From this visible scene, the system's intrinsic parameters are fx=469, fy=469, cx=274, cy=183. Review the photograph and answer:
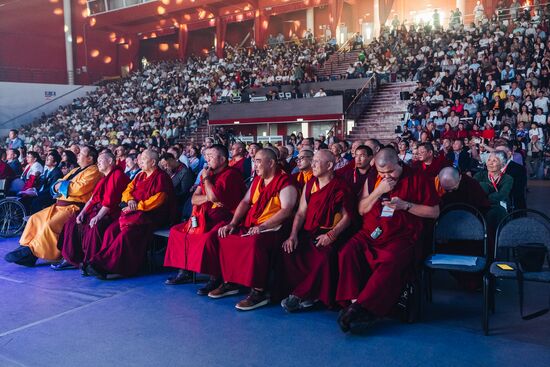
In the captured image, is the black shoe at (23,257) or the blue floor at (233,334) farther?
the black shoe at (23,257)

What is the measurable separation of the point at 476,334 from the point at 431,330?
283mm

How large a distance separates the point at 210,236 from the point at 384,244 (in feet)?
5.05

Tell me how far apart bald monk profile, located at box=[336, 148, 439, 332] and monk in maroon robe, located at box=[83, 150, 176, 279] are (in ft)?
7.28

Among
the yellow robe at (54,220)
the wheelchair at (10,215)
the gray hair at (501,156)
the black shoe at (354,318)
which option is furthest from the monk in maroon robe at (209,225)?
the wheelchair at (10,215)

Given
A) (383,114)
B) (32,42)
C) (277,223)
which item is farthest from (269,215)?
(32,42)

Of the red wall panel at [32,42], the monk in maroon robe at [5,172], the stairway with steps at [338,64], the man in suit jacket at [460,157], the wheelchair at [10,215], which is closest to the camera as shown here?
the wheelchair at [10,215]

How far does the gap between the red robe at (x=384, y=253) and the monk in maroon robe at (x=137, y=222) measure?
2.23 m

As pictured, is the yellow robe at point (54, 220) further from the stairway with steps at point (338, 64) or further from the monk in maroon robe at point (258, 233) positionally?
the stairway with steps at point (338, 64)

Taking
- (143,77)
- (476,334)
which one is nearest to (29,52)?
(143,77)

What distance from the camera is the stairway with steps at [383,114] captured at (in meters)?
15.0

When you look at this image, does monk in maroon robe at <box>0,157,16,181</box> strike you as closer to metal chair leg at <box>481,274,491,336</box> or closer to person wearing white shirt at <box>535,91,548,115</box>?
metal chair leg at <box>481,274,491,336</box>

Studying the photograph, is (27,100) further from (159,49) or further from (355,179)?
(355,179)

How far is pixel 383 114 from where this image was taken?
15844 millimetres

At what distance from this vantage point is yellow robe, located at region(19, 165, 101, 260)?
16.9 ft
